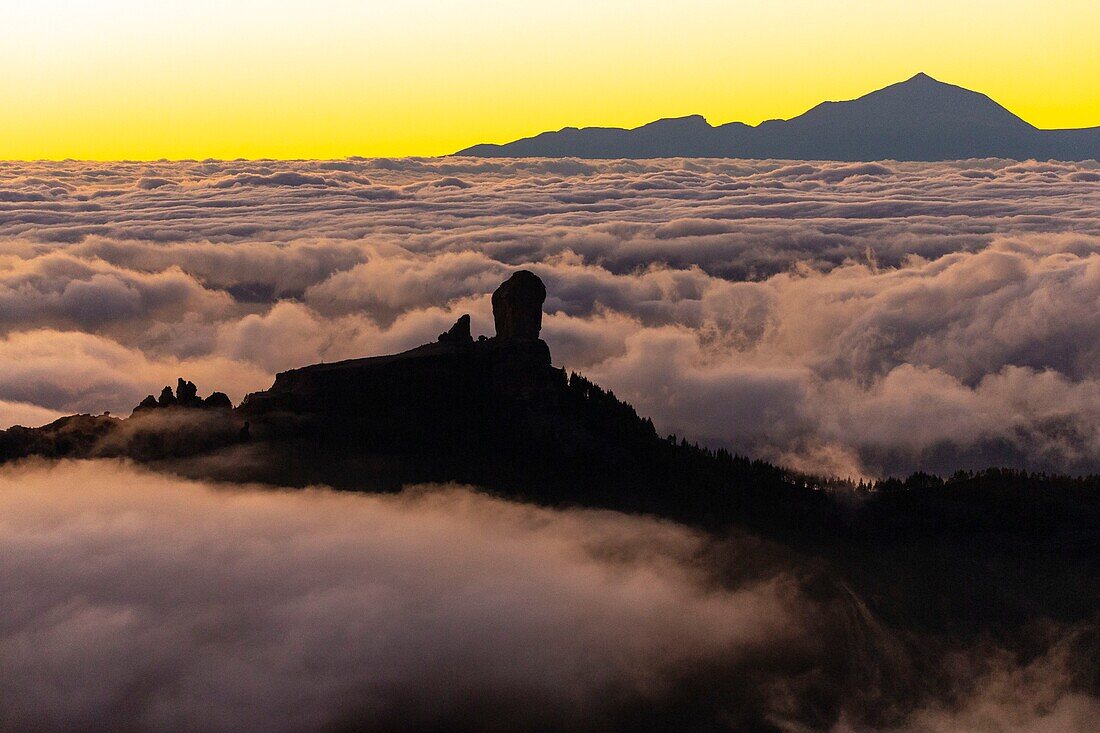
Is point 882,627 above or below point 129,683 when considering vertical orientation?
below

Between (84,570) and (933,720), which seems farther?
(84,570)

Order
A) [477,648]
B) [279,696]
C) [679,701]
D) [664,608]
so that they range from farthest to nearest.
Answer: [664,608] → [477,648] → [679,701] → [279,696]

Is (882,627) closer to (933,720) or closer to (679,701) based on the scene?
(933,720)

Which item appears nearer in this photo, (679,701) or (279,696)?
(279,696)

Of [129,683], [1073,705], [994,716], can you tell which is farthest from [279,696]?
[1073,705]

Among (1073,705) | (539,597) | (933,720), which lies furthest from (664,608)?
(1073,705)

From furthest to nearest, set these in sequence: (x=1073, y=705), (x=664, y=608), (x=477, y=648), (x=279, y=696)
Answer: (x=664, y=608) → (x=1073, y=705) → (x=477, y=648) → (x=279, y=696)

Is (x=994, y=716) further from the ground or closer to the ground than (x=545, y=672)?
closer to the ground

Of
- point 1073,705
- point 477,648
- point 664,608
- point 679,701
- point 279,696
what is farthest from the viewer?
point 664,608

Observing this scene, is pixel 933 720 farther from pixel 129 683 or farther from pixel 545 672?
pixel 129 683
